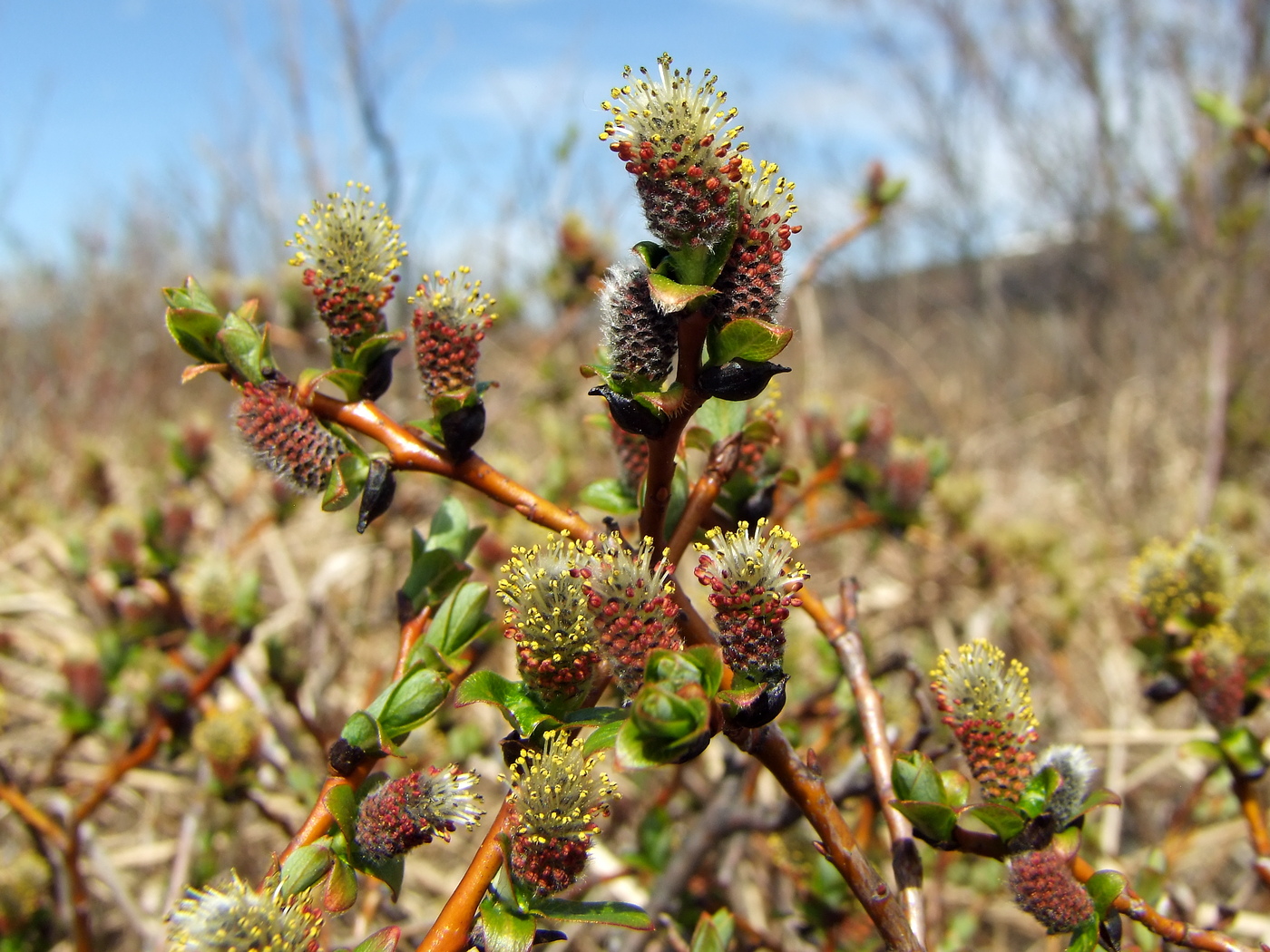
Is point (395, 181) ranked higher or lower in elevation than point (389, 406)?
higher

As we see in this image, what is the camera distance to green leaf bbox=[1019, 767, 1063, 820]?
0.92 m

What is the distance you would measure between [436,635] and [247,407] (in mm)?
324

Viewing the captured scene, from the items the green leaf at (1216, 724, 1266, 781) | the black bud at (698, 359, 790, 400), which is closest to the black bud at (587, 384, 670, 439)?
the black bud at (698, 359, 790, 400)

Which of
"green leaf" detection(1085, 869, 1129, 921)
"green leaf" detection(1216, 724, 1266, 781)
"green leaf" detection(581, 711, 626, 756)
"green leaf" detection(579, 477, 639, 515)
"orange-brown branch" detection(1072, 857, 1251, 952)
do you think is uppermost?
"green leaf" detection(579, 477, 639, 515)

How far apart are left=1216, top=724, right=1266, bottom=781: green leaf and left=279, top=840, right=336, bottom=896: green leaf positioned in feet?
4.11

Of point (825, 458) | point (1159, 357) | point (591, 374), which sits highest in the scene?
point (1159, 357)

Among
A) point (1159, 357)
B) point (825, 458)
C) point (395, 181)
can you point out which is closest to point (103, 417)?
point (395, 181)

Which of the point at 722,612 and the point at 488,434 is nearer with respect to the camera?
the point at 722,612

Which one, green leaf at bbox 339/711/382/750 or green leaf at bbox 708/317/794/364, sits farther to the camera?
green leaf at bbox 339/711/382/750

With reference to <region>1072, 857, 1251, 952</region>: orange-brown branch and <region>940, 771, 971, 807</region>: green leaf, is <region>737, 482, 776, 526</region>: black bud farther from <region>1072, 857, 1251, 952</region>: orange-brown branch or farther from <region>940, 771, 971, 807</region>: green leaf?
<region>1072, 857, 1251, 952</region>: orange-brown branch

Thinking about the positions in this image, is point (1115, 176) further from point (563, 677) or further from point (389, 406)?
point (563, 677)

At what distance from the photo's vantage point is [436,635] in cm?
101

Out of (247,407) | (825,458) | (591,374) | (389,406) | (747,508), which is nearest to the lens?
(591,374)

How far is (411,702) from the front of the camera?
914mm
